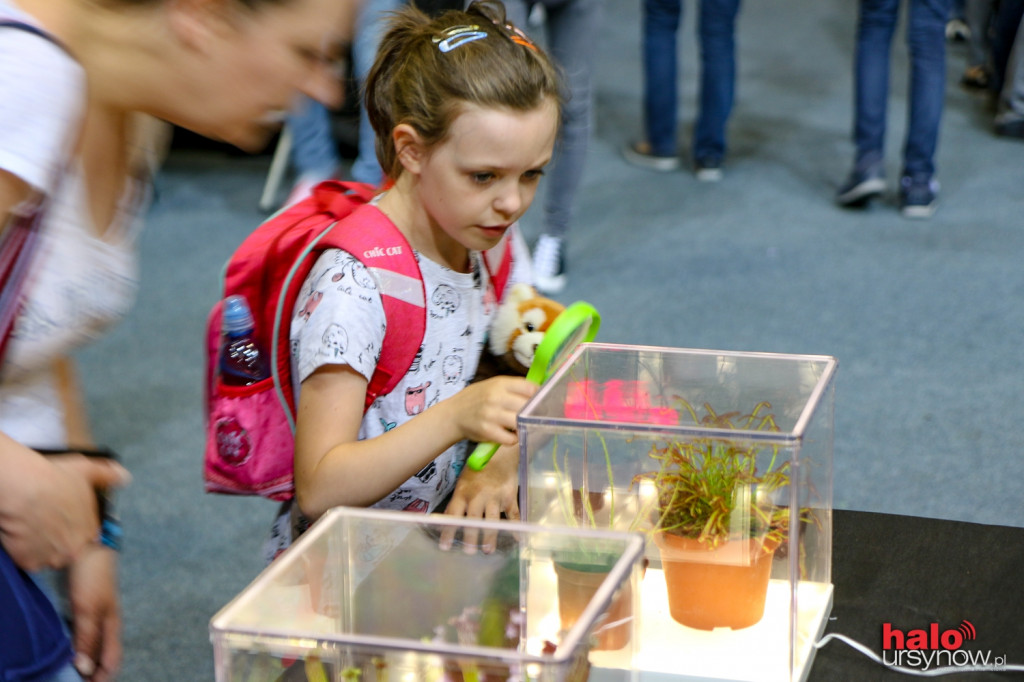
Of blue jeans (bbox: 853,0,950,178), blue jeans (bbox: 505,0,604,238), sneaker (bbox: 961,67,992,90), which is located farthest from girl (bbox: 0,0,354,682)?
sneaker (bbox: 961,67,992,90)

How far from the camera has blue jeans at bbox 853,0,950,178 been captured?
11.4 feet

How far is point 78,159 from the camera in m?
0.83

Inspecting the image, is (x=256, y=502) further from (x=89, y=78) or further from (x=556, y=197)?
(x=89, y=78)

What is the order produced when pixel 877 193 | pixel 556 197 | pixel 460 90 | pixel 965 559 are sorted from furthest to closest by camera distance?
pixel 877 193 < pixel 556 197 < pixel 460 90 < pixel 965 559

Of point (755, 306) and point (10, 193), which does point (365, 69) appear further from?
point (10, 193)

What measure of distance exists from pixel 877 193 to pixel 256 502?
2395 mm

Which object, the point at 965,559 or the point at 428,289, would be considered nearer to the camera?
the point at 965,559

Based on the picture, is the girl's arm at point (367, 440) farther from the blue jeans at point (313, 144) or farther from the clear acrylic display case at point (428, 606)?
the blue jeans at point (313, 144)

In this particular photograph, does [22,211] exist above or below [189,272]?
above

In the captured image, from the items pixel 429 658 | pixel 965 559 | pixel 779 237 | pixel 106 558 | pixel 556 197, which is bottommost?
pixel 779 237

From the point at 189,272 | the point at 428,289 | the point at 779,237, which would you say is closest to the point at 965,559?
the point at 428,289

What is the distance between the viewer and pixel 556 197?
322 centimetres

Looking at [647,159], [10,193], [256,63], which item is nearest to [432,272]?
[256,63]

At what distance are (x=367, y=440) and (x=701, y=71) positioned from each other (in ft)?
10.5
